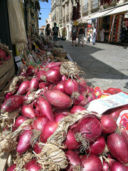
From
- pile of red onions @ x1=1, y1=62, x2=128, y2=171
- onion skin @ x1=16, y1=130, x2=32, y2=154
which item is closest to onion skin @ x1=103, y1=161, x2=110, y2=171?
pile of red onions @ x1=1, y1=62, x2=128, y2=171

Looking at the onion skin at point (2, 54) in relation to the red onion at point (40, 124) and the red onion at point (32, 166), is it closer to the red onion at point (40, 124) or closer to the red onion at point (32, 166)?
the red onion at point (40, 124)

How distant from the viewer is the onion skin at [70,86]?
3.90ft

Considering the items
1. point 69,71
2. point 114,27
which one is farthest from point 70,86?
point 114,27

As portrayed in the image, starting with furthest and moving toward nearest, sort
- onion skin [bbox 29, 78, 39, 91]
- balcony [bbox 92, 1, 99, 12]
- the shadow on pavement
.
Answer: balcony [bbox 92, 1, 99, 12]
the shadow on pavement
onion skin [bbox 29, 78, 39, 91]

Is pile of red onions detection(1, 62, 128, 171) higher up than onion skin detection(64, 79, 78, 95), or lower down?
lower down

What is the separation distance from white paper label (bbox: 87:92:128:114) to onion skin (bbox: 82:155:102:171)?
43cm

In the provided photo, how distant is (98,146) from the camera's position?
84 cm

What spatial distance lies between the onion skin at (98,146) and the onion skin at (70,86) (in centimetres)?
47

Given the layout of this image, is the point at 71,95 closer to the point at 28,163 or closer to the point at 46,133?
the point at 46,133

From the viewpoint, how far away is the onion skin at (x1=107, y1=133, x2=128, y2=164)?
0.80 m

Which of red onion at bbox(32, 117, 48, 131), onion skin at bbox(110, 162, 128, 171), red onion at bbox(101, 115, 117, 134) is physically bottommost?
onion skin at bbox(110, 162, 128, 171)

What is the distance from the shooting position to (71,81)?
1222 mm

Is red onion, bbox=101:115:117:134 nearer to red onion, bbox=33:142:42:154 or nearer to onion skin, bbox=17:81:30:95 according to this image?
red onion, bbox=33:142:42:154

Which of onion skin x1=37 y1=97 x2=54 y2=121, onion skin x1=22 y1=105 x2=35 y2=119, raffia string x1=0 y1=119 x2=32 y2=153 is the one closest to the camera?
raffia string x1=0 y1=119 x2=32 y2=153
